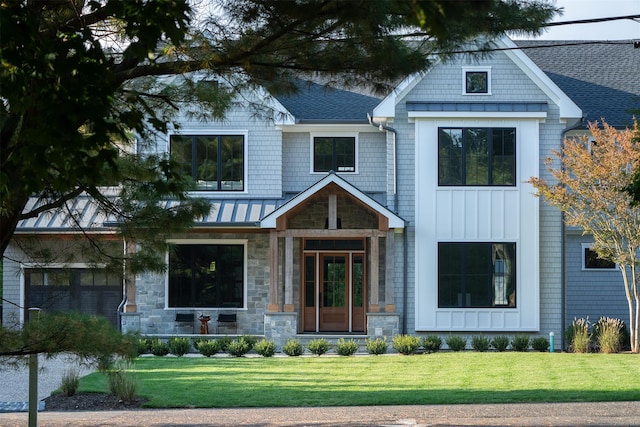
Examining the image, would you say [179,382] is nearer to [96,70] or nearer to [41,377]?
[41,377]

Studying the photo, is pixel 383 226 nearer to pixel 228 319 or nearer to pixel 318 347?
pixel 318 347

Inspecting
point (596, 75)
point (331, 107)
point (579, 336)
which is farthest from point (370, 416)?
point (596, 75)

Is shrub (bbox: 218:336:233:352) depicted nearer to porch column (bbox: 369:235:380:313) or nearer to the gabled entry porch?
the gabled entry porch

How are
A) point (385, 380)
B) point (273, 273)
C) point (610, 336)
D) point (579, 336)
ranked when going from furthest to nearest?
point (273, 273) < point (579, 336) < point (610, 336) < point (385, 380)

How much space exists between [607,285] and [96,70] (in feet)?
63.9

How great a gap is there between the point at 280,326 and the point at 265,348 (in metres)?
1.86

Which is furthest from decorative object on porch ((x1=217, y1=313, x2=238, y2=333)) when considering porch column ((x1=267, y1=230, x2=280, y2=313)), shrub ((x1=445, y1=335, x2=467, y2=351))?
shrub ((x1=445, y1=335, x2=467, y2=351))

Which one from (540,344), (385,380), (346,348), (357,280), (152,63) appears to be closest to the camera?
(152,63)

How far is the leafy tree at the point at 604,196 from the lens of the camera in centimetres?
1983

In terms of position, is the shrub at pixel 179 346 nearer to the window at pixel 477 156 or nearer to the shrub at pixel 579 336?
the window at pixel 477 156

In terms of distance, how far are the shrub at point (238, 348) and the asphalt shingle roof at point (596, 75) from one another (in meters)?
10.2

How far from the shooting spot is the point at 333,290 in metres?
24.0

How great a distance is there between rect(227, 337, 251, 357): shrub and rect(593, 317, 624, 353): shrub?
25.6ft

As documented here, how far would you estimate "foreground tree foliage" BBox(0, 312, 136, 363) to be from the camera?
8.97 metres
